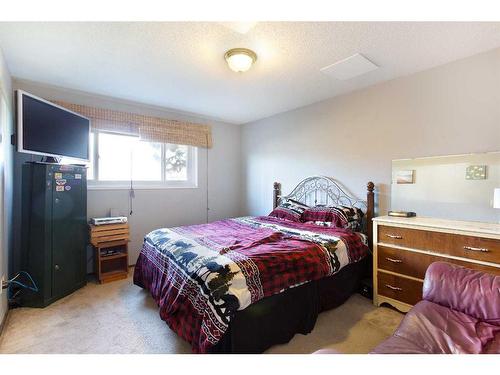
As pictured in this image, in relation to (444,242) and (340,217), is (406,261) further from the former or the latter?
(340,217)

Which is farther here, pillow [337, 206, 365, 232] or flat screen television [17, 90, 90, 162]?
pillow [337, 206, 365, 232]

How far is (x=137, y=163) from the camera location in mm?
3512

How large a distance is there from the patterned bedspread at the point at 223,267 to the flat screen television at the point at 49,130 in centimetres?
130

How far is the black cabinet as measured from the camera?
2.27 m

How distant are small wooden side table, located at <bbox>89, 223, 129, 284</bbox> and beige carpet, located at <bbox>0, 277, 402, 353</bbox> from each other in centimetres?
44

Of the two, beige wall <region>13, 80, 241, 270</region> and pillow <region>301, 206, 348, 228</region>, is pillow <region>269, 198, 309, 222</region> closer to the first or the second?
pillow <region>301, 206, 348, 228</region>

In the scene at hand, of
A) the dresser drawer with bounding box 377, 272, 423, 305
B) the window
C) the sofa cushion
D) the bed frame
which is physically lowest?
the dresser drawer with bounding box 377, 272, 423, 305

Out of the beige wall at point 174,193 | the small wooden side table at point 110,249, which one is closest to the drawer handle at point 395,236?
the beige wall at point 174,193

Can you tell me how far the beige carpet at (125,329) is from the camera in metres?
1.70

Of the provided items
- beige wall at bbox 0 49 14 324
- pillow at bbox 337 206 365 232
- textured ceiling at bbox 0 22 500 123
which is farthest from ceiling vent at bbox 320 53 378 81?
beige wall at bbox 0 49 14 324

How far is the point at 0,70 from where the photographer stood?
191 centimetres
